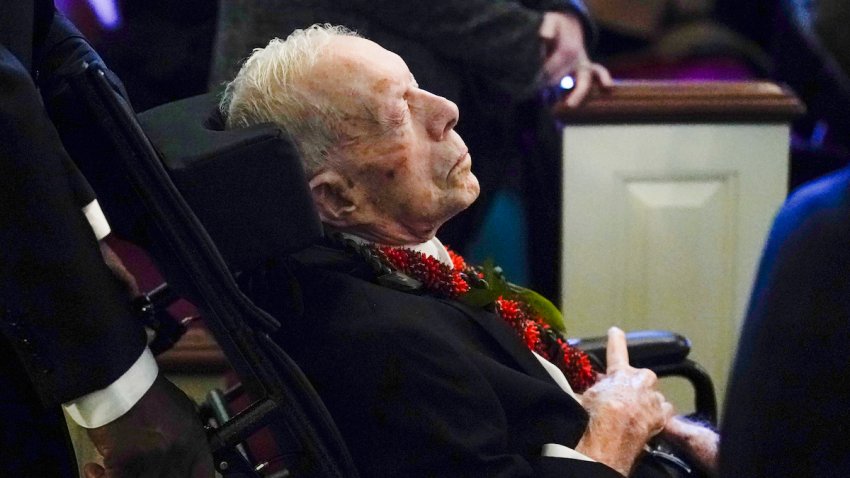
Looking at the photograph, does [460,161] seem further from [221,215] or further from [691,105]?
[691,105]

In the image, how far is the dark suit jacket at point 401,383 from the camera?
1248 mm

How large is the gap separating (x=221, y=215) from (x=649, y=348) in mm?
788

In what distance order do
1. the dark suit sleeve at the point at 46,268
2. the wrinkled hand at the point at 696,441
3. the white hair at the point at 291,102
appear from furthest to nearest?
the wrinkled hand at the point at 696,441, the white hair at the point at 291,102, the dark suit sleeve at the point at 46,268

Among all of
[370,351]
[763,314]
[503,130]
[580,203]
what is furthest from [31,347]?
[580,203]

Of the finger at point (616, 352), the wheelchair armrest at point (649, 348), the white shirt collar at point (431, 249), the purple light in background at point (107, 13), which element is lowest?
the wheelchair armrest at point (649, 348)

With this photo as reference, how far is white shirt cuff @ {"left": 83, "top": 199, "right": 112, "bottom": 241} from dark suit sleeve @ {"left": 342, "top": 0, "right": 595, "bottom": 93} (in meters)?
0.89

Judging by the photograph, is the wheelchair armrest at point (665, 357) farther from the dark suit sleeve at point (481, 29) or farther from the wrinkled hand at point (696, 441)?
the dark suit sleeve at point (481, 29)

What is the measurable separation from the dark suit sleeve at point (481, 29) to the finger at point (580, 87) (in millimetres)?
351

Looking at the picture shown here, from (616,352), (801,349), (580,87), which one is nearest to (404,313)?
(616,352)

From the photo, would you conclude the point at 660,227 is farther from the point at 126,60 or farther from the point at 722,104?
the point at 126,60

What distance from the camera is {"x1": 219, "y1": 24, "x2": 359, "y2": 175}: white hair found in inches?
53.2

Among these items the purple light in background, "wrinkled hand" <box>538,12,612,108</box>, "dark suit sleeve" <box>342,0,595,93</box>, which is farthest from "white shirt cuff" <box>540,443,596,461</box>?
the purple light in background

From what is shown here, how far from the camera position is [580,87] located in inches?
102

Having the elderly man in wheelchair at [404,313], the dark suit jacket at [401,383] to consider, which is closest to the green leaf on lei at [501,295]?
the elderly man in wheelchair at [404,313]
